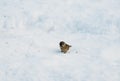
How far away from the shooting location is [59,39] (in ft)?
25.7

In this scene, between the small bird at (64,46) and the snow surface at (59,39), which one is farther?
the small bird at (64,46)

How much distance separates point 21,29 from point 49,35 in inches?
29.4

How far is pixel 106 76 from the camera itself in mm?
6383

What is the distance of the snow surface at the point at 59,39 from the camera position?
6.62 meters

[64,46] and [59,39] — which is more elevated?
[59,39]

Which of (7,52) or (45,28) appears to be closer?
(7,52)

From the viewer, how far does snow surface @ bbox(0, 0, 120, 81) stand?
6617 mm

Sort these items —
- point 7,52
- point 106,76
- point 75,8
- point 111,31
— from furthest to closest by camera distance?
point 75,8
point 111,31
point 7,52
point 106,76

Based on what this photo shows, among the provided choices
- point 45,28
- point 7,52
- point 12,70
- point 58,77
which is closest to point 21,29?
point 45,28

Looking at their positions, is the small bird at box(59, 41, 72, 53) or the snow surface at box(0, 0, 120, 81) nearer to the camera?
the snow surface at box(0, 0, 120, 81)

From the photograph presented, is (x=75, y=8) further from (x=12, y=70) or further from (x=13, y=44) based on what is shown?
(x=12, y=70)

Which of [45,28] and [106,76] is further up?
[45,28]

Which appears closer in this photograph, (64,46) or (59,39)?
(64,46)

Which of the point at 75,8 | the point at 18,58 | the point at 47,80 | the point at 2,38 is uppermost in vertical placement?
the point at 75,8
